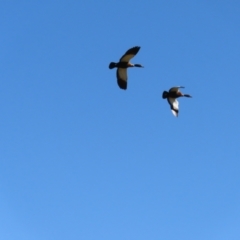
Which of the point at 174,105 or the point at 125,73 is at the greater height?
the point at 125,73

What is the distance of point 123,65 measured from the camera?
127 feet

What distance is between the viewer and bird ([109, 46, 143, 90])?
1503 inches

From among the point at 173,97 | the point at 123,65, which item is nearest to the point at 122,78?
the point at 123,65

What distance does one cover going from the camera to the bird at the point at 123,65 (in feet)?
125

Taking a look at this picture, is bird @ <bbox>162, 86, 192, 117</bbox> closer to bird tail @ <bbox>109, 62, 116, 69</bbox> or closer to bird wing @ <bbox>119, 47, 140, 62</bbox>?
bird wing @ <bbox>119, 47, 140, 62</bbox>

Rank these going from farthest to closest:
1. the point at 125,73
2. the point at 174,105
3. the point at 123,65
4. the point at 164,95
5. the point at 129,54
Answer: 1. the point at 174,105
2. the point at 164,95
3. the point at 125,73
4. the point at 123,65
5. the point at 129,54

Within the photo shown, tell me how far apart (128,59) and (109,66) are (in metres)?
0.92

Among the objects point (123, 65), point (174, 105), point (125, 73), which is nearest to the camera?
point (123, 65)

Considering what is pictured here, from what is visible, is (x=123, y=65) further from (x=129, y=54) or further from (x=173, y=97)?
(x=173, y=97)

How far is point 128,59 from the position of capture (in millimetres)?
38656

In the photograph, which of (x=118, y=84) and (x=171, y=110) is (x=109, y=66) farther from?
(x=171, y=110)

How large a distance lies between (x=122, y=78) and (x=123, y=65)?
55 cm

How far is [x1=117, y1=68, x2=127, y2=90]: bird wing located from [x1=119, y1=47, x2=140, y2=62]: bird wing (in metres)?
0.47

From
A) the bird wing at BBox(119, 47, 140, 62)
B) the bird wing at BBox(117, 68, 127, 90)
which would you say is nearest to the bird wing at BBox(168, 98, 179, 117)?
the bird wing at BBox(117, 68, 127, 90)
